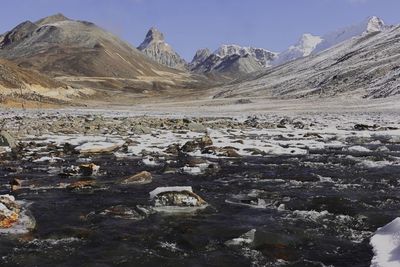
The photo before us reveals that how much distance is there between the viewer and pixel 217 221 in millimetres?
13539

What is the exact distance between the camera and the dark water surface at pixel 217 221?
427 inches

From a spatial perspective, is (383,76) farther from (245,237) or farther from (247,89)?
(245,237)

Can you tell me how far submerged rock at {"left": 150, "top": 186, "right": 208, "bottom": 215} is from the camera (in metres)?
14.7

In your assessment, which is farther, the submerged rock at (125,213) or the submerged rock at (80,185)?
the submerged rock at (80,185)

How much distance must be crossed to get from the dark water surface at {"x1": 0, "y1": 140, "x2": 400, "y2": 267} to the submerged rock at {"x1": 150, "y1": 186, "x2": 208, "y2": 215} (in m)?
0.37

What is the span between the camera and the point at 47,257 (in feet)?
35.1

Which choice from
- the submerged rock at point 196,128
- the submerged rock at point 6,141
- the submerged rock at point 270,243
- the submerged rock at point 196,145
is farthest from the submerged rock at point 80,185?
the submerged rock at point 196,128

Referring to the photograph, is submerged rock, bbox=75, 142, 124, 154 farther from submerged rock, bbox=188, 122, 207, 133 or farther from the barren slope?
the barren slope

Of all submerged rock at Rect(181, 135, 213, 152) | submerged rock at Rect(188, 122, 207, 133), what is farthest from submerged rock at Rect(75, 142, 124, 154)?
submerged rock at Rect(188, 122, 207, 133)

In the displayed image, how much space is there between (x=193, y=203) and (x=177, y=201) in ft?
1.50

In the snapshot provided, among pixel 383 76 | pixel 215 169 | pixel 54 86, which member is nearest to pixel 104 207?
pixel 215 169

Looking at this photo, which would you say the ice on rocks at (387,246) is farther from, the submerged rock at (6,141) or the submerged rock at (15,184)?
the submerged rock at (6,141)

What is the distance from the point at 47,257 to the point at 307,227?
20.3ft

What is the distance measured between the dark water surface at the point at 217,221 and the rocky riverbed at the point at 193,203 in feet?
0.11
